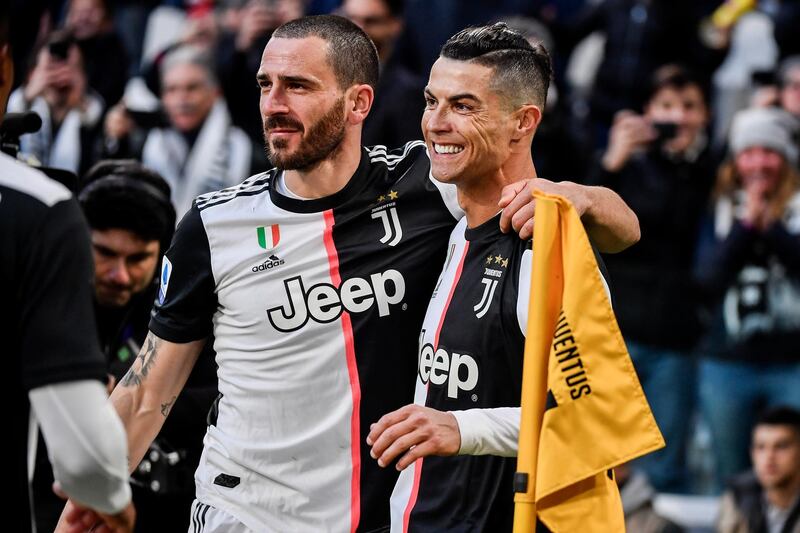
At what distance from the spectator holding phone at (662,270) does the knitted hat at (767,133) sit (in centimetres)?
32

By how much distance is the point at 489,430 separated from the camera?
4.14 meters

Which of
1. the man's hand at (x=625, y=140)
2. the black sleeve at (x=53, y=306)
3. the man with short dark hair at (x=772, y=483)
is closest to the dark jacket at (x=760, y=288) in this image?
the man with short dark hair at (x=772, y=483)

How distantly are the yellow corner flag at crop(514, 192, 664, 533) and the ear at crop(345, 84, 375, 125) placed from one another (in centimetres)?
96

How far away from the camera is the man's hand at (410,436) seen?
3.89m

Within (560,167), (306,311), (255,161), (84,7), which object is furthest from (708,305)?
(84,7)

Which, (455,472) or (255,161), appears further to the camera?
(255,161)

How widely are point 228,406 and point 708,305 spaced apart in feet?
15.0

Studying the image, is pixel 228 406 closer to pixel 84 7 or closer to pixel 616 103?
pixel 616 103

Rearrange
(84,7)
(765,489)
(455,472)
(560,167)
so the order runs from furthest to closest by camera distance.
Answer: (84,7)
(560,167)
(765,489)
(455,472)

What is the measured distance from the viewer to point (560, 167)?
28.3 ft

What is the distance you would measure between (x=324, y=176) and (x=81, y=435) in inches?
66.4

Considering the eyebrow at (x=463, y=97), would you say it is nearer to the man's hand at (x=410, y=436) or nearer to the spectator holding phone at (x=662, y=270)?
the man's hand at (x=410, y=436)

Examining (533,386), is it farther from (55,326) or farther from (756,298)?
(756,298)

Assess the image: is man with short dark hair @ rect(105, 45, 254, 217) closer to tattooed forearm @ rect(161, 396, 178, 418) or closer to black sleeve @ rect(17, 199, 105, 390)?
tattooed forearm @ rect(161, 396, 178, 418)
